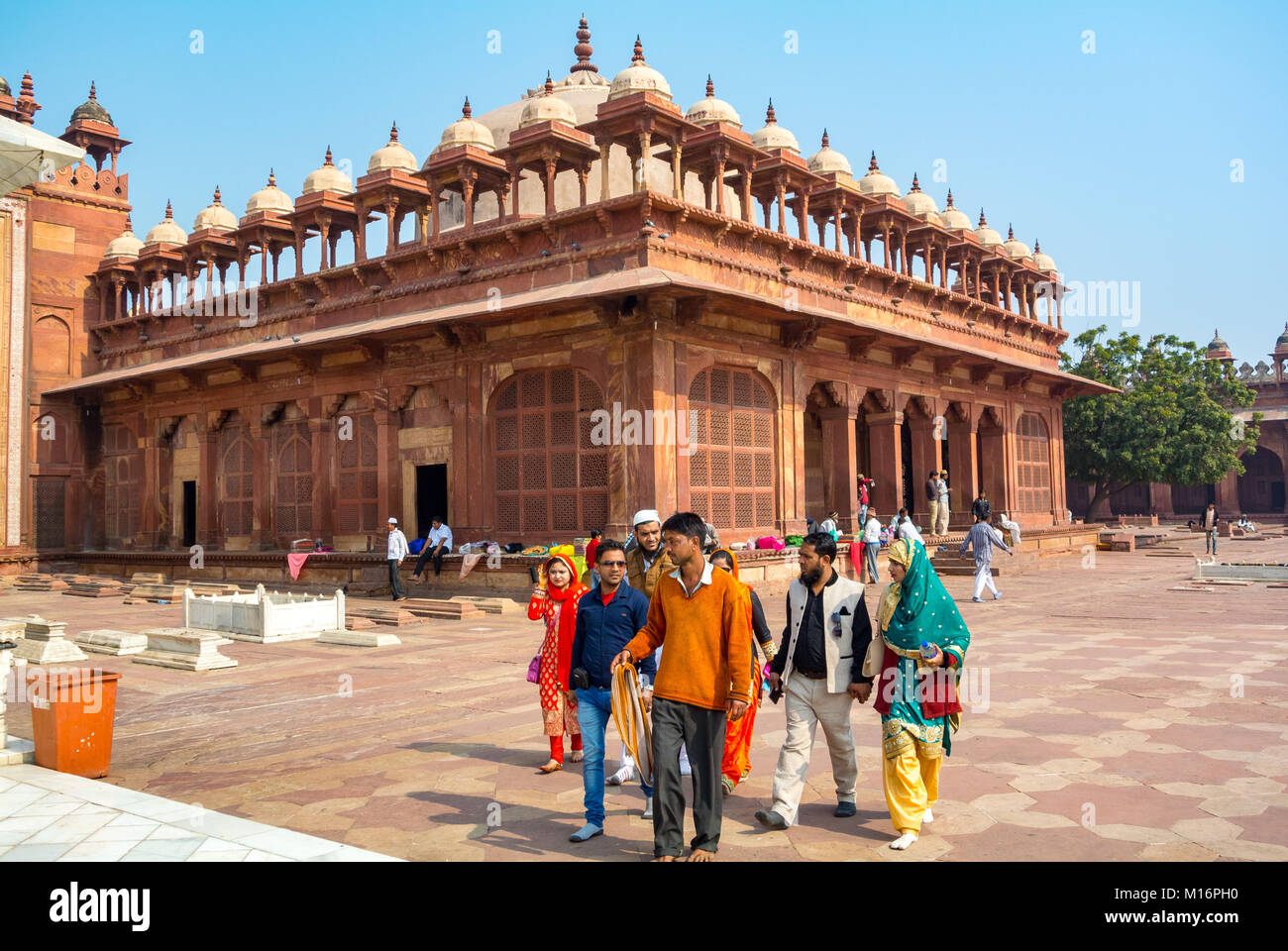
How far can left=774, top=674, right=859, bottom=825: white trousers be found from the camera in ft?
15.0

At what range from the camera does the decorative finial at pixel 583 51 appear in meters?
26.3

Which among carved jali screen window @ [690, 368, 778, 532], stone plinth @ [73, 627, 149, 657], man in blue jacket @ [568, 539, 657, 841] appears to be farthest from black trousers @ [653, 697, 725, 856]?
carved jali screen window @ [690, 368, 778, 532]

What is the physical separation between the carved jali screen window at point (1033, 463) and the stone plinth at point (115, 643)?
21070mm

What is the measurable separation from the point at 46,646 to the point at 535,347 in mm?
9094

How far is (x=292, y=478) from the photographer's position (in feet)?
70.1

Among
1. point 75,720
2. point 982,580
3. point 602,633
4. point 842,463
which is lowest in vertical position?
point 982,580

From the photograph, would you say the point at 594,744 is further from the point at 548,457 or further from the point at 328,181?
the point at 328,181

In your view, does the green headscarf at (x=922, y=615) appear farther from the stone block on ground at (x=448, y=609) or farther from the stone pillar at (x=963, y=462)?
the stone pillar at (x=963, y=462)

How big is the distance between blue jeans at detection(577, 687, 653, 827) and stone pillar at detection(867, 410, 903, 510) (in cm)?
1651

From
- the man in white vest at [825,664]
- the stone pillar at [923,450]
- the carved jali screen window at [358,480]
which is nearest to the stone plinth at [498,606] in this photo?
the carved jali screen window at [358,480]

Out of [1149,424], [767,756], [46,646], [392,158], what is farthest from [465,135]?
[1149,424]

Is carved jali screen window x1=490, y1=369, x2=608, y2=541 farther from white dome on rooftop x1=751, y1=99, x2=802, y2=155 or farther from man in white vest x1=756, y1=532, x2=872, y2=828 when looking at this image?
man in white vest x1=756, y1=532, x2=872, y2=828

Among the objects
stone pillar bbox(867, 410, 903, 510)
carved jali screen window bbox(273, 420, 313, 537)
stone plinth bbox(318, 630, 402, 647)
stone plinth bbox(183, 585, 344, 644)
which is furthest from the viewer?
carved jali screen window bbox(273, 420, 313, 537)

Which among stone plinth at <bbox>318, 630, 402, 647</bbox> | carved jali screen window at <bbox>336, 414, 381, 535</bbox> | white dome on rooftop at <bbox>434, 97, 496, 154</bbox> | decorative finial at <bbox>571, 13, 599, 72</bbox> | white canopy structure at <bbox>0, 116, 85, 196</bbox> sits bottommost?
stone plinth at <bbox>318, 630, 402, 647</bbox>
